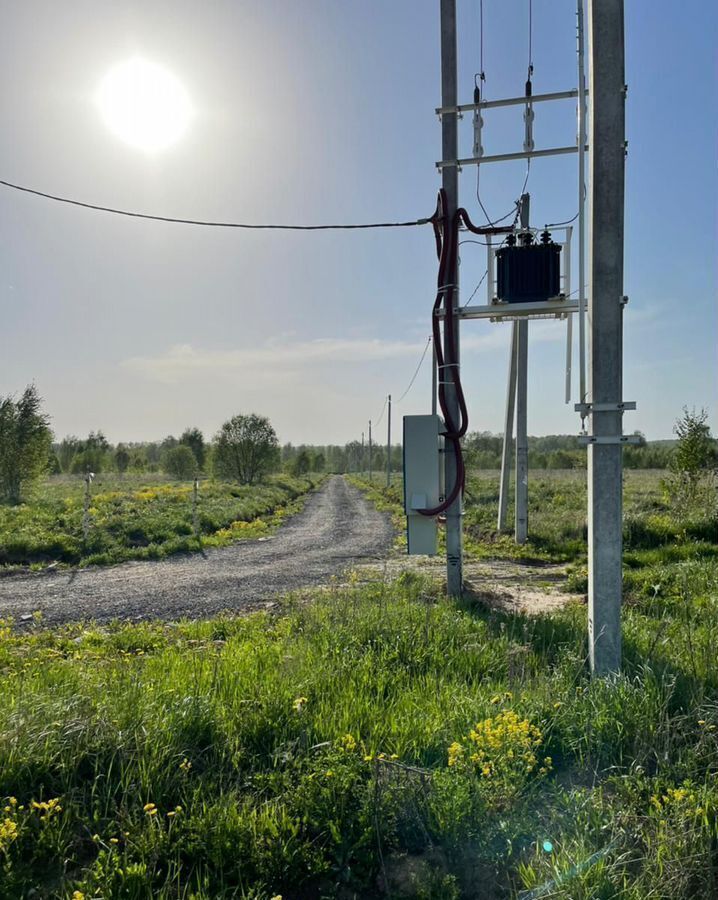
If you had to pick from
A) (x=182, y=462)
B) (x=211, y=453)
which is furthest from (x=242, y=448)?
(x=182, y=462)

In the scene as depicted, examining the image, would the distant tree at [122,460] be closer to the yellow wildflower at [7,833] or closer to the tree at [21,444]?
the tree at [21,444]

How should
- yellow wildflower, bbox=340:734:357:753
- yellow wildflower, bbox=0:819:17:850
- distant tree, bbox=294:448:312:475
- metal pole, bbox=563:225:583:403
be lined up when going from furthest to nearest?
distant tree, bbox=294:448:312:475 < metal pole, bbox=563:225:583:403 < yellow wildflower, bbox=340:734:357:753 < yellow wildflower, bbox=0:819:17:850

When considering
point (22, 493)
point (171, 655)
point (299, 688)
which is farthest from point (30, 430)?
point (299, 688)

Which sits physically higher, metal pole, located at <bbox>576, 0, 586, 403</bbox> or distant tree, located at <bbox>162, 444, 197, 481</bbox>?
metal pole, located at <bbox>576, 0, 586, 403</bbox>

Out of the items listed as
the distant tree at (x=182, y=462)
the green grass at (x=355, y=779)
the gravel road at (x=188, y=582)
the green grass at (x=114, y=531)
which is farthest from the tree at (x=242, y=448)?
the green grass at (x=355, y=779)

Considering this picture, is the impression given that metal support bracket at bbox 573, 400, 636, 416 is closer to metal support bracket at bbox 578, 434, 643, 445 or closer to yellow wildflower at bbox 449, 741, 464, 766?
metal support bracket at bbox 578, 434, 643, 445

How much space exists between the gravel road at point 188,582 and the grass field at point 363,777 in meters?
3.35

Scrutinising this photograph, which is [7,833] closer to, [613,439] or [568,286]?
[613,439]

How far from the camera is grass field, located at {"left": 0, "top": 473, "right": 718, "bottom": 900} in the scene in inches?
88.5

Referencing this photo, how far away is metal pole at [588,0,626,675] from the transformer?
1798 mm

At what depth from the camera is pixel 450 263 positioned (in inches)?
253

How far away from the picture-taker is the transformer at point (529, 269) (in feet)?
18.9

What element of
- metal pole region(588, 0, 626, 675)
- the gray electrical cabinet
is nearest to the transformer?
the gray electrical cabinet

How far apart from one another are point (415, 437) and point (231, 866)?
4114 millimetres
